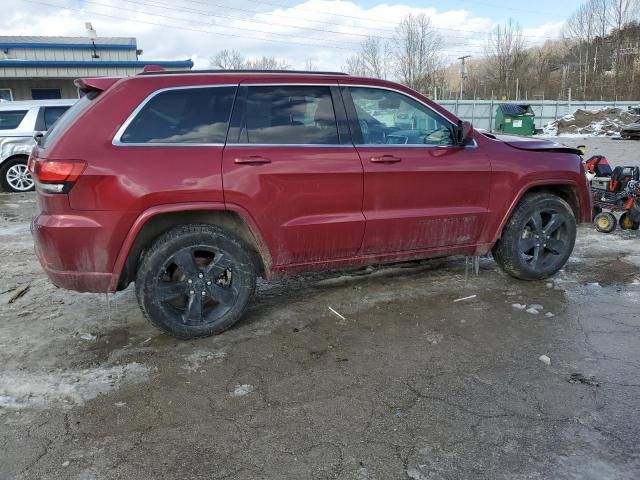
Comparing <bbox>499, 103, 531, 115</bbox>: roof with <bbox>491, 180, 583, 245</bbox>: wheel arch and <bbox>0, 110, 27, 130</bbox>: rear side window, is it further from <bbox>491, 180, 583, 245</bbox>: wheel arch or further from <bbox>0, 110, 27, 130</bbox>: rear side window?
<bbox>491, 180, 583, 245</bbox>: wheel arch

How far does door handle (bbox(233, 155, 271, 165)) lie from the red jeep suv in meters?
0.01

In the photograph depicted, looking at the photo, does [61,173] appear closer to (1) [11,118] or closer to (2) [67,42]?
(1) [11,118]

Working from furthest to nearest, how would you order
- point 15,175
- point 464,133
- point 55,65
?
1. point 55,65
2. point 15,175
3. point 464,133

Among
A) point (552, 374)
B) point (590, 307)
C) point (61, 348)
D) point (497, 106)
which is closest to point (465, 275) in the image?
point (590, 307)


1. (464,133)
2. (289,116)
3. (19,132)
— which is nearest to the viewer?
(289,116)

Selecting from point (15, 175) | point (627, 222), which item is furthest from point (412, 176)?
point (15, 175)

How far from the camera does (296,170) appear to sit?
3.93 meters

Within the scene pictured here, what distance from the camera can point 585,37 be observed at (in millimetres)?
60438

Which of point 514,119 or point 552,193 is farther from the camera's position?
point 514,119

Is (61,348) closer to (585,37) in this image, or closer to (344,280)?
(344,280)

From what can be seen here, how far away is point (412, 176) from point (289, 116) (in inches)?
43.4

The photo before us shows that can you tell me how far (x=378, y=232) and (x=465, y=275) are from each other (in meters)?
1.50

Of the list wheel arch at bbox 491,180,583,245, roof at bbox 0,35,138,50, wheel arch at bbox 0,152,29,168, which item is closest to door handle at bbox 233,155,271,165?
wheel arch at bbox 491,180,583,245

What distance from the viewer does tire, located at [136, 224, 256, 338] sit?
12.2 feet
